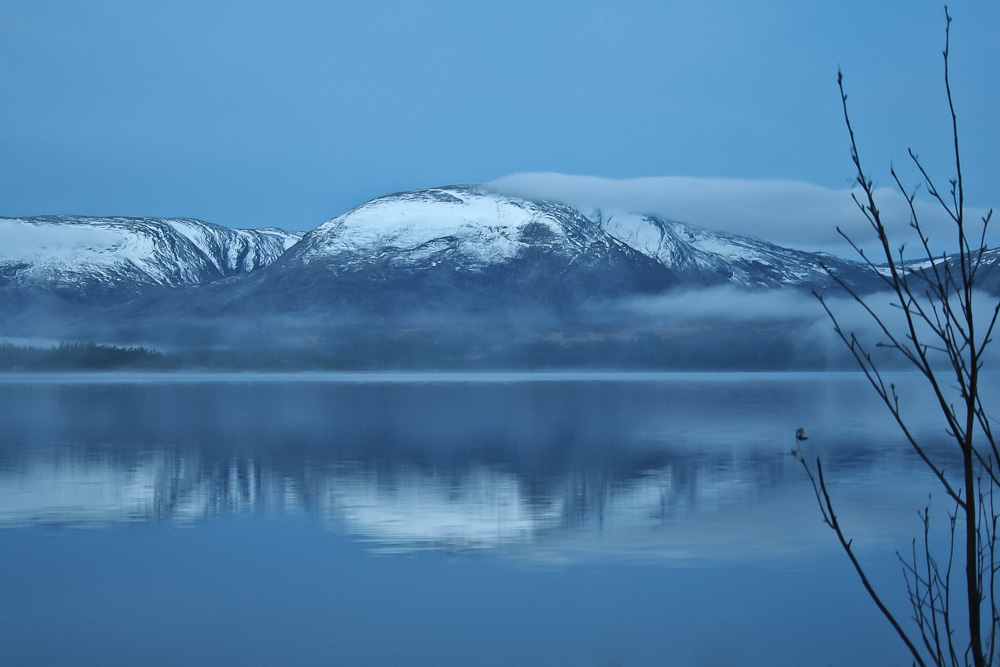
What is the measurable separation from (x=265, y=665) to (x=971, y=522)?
6108mm

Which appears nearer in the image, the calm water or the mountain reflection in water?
the calm water

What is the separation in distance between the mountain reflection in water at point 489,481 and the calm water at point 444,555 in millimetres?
81

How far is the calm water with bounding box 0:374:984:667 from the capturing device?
26.2ft

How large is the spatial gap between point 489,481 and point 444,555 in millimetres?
6400

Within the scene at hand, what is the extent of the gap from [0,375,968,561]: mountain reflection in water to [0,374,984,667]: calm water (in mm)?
81

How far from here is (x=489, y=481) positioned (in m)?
17.6

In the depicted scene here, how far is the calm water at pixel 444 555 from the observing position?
798 cm

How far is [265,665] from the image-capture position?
289 inches

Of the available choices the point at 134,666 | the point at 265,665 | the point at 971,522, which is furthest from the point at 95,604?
the point at 971,522

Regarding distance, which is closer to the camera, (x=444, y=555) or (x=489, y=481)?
(x=444, y=555)

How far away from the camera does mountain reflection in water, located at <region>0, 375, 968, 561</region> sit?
12414mm

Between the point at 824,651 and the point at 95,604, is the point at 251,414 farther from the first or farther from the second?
the point at 824,651

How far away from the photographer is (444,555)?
11211 mm

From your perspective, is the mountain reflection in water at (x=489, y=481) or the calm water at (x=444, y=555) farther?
the mountain reflection in water at (x=489, y=481)
